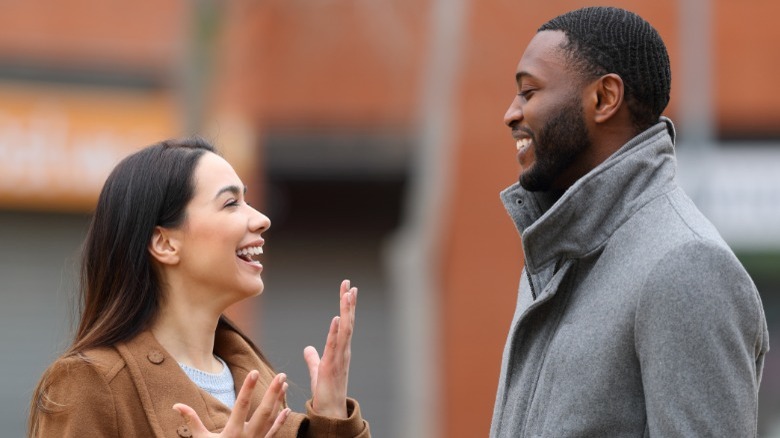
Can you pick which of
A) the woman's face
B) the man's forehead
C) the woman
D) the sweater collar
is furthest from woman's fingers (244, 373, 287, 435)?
the man's forehead

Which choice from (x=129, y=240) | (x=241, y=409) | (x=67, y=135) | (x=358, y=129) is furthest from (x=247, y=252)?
(x=358, y=129)

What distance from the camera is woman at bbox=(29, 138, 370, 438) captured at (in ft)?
11.1

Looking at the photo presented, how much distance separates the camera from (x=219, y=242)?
347 centimetres

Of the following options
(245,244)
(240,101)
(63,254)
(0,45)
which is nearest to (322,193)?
(240,101)

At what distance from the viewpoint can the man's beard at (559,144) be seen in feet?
10.1

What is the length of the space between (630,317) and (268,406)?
805mm

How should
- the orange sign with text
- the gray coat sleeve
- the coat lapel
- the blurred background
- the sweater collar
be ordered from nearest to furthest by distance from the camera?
the gray coat sleeve → the sweater collar → the coat lapel → the blurred background → the orange sign with text

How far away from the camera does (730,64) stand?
15359 millimetres

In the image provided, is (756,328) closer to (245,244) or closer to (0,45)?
(245,244)

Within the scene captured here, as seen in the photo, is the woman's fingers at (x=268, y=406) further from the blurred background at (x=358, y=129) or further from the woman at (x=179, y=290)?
the blurred background at (x=358, y=129)

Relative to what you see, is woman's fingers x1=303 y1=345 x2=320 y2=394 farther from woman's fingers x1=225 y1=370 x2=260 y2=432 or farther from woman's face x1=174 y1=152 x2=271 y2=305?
woman's fingers x1=225 y1=370 x2=260 y2=432

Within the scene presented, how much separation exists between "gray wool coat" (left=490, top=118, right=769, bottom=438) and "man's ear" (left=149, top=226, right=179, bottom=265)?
0.83 metres

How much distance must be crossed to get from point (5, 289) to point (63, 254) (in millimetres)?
769

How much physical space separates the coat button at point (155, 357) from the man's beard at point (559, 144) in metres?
0.99
